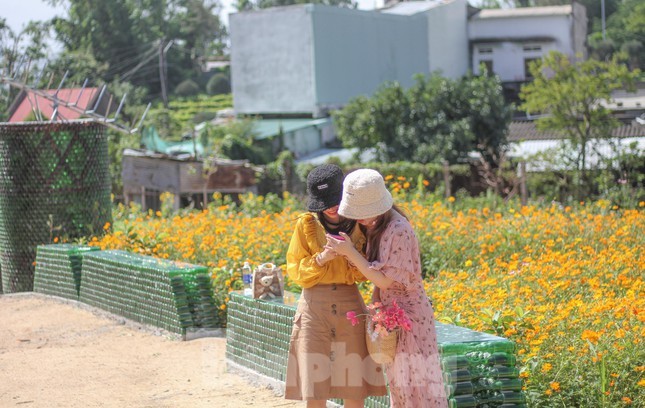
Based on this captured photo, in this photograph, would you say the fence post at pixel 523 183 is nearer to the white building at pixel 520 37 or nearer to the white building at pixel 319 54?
the white building at pixel 319 54

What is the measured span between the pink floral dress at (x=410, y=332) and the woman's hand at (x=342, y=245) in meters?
0.13

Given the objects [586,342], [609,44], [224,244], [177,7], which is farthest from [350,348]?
[177,7]

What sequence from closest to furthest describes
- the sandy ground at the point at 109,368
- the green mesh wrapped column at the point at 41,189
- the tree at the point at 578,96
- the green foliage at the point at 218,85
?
the sandy ground at the point at 109,368, the green mesh wrapped column at the point at 41,189, the tree at the point at 578,96, the green foliage at the point at 218,85

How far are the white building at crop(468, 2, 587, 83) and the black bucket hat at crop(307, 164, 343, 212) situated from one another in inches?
1580

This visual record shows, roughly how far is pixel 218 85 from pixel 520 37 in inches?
697

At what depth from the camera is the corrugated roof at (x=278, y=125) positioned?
37625 mm

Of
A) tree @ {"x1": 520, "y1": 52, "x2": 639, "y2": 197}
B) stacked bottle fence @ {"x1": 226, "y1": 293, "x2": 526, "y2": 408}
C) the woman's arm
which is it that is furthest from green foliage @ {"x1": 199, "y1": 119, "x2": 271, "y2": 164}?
the woman's arm

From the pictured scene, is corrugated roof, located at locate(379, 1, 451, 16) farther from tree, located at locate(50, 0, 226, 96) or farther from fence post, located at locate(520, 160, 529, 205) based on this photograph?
fence post, located at locate(520, 160, 529, 205)

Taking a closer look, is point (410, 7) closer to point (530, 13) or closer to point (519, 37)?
point (519, 37)

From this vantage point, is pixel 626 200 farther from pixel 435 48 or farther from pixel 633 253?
pixel 435 48

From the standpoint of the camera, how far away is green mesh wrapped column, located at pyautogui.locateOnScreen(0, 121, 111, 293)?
1259cm

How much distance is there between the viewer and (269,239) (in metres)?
10.8

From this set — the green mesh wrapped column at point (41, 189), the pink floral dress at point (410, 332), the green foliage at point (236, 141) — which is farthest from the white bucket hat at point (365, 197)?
the green foliage at point (236, 141)

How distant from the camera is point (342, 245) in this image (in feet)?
15.9
